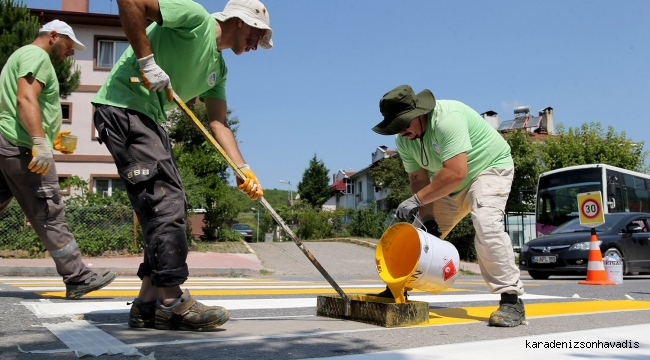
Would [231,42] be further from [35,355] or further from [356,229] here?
[356,229]

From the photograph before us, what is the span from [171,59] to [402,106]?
1571mm

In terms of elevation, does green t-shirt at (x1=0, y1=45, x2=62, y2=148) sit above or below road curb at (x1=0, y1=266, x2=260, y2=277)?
above

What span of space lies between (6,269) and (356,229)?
17796 millimetres

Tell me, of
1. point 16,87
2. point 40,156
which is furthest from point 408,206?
point 16,87

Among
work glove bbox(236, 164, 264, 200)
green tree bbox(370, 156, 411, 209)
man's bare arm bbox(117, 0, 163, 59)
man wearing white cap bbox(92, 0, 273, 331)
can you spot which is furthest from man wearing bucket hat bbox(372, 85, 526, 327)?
green tree bbox(370, 156, 411, 209)

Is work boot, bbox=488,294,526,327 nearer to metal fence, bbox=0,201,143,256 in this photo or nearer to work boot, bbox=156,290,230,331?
work boot, bbox=156,290,230,331

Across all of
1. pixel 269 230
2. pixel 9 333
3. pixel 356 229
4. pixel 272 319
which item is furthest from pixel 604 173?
pixel 269 230

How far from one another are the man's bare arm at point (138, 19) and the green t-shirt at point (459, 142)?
1.94m

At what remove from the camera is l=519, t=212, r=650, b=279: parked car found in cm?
Answer: 1159

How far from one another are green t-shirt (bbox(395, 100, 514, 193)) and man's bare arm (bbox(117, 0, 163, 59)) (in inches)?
76.5

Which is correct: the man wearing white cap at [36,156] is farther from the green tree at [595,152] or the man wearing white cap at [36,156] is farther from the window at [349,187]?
the window at [349,187]

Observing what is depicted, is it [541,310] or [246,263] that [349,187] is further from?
[541,310]

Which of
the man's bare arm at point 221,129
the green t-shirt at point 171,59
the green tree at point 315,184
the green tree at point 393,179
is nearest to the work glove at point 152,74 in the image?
the green t-shirt at point 171,59

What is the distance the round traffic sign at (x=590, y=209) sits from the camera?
33.1ft
